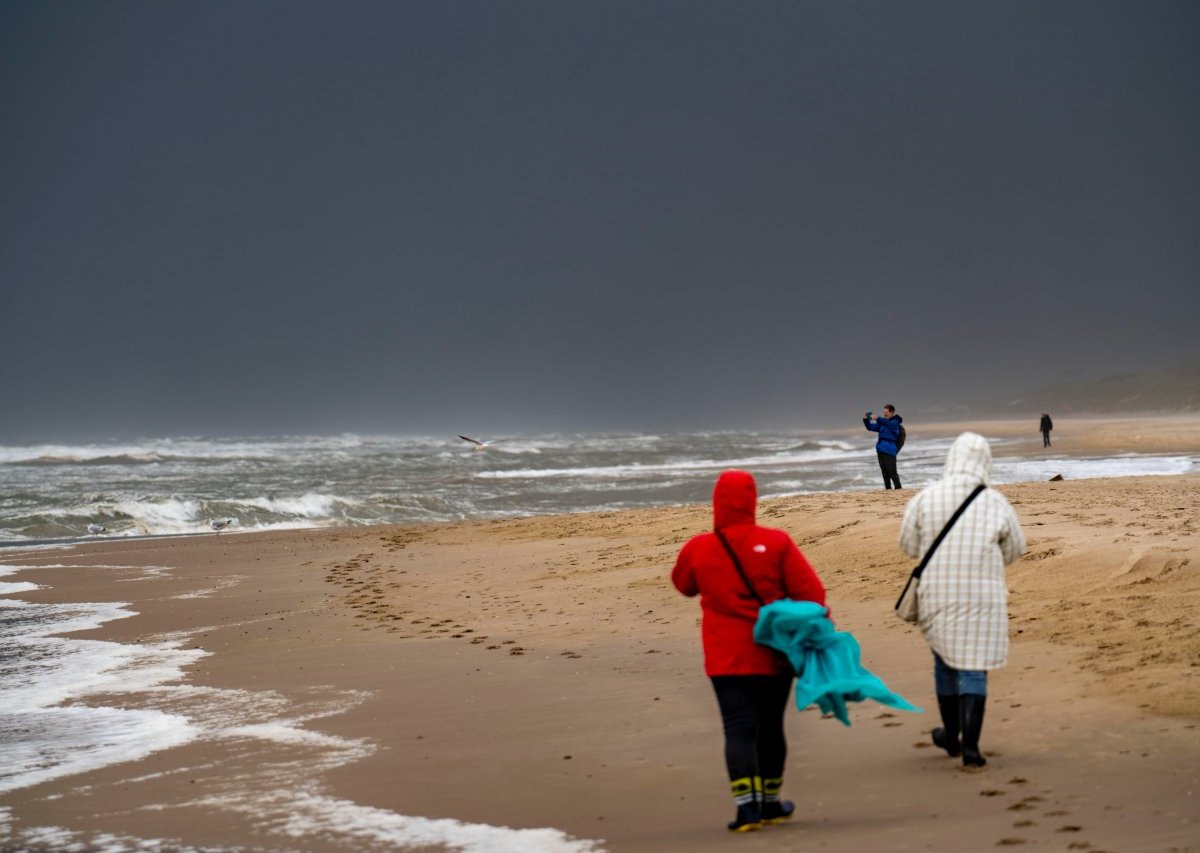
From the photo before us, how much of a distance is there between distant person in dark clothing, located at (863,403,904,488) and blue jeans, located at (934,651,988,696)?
13785mm

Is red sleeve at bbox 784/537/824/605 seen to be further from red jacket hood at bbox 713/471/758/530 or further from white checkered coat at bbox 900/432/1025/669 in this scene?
white checkered coat at bbox 900/432/1025/669

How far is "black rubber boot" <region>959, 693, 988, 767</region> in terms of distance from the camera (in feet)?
18.2

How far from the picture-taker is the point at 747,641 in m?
4.98

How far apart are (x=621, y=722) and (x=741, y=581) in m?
2.37

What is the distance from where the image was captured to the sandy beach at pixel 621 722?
16.7 ft

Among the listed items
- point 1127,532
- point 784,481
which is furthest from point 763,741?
point 784,481

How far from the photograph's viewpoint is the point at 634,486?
34.0 metres

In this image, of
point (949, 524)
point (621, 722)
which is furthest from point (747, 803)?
point (621, 722)

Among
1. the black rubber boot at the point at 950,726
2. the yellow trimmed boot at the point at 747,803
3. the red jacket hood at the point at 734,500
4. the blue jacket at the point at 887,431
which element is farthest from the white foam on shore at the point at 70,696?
the blue jacket at the point at 887,431

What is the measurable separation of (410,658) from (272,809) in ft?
13.3

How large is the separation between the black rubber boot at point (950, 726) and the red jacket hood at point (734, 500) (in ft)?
4.89

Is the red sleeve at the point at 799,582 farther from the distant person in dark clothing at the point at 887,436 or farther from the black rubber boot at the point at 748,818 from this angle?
the distant person in dark clothing at the point at 887,436

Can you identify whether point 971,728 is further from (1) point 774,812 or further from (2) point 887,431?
(2) point 887,431

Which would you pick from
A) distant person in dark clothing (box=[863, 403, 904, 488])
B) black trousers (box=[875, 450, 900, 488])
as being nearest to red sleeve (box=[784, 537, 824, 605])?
distant person in dark clothing (box=[863, 403, 904, 488])
